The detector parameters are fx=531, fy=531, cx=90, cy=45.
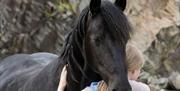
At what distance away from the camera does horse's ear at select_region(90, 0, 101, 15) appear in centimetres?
316

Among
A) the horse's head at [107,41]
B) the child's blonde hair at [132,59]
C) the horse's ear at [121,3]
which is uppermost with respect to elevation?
the horse's ear at [121,3]

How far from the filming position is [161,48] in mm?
10008

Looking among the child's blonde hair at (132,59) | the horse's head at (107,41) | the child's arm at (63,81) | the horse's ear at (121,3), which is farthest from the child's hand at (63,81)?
the horse's ear at (121,3)

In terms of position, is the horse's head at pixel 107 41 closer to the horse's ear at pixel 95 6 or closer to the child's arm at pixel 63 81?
the horse's ear at pixel 95 6

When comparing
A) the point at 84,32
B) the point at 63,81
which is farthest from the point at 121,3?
the point at 63,81

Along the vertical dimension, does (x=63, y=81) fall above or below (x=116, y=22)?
below

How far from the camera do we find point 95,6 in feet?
10.4

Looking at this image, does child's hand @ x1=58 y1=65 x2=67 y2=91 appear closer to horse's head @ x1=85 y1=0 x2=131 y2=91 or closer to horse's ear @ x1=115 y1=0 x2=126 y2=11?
horse's head @ x1=85 y1=0 x2=131 y2=91

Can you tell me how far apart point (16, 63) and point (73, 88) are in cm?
166

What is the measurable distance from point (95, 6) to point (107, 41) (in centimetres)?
25

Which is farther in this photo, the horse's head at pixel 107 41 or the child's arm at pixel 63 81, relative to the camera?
the child's arm at pixel 63 81

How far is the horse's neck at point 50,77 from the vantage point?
11.3 ft

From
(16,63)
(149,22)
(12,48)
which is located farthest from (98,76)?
(149,22)

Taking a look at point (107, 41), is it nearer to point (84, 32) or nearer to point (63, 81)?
point (84, 32)
